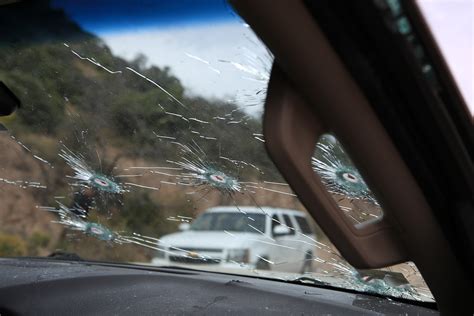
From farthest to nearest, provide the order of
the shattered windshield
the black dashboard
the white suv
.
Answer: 1. the white suv
2. the black dashboard
3. the shattered windshield

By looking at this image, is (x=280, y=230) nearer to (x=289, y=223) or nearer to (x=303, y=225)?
(x=289, y=223)

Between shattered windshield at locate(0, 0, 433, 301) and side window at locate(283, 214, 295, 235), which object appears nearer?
shattered windshield at locate(0, 0, 433, 301)

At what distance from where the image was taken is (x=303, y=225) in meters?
2.72

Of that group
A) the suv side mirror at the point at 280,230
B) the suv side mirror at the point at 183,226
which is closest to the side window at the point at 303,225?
the suv side mirror at the point at 280,230

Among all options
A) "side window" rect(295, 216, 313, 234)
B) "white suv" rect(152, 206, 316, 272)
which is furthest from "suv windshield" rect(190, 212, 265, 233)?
"side window" rect(295, 216, 313, 234)

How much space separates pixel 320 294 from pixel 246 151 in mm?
811

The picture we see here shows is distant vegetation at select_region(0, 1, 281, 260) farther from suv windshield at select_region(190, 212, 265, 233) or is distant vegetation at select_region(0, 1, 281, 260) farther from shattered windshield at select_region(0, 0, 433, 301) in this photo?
suv windshield at select_region(190, 212, 265, 233)

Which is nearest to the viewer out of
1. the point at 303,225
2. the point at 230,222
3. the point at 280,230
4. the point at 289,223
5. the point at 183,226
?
the point at 303,225

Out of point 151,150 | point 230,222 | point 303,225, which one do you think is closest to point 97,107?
point 151,150

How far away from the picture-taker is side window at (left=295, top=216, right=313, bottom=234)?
8.62ft

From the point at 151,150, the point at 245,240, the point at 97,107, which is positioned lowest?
the point at 245,240

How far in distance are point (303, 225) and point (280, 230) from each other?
25cm

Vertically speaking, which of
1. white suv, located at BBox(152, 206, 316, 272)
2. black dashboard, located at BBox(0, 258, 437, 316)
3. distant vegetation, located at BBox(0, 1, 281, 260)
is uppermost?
distant vegetation, located at BBox(0, 1, 281, 260)

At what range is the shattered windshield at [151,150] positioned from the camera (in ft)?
8.00
